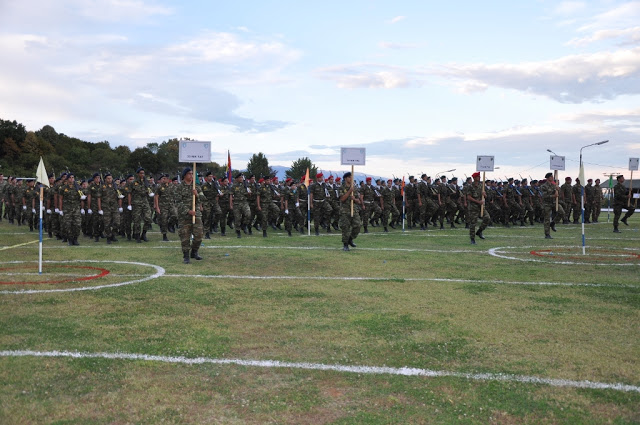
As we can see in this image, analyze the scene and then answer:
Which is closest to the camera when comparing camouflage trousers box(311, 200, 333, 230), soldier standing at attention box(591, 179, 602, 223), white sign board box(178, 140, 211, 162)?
white sign board box(178, 140, 211, 162)

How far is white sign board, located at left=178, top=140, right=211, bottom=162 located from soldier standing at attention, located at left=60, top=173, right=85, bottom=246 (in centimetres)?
456

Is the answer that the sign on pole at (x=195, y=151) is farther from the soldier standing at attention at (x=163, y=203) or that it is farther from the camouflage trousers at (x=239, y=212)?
the camouflage trousers at (x=239, y=212)

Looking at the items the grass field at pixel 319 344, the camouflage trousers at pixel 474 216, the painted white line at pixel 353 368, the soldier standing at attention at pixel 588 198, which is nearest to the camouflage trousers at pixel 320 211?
the camouflage trousers at pixel 474 216

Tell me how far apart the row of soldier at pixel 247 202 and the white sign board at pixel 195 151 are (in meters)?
4.20

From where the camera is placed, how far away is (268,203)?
19.9 metres

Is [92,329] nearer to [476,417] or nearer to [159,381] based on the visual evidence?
[159,381]

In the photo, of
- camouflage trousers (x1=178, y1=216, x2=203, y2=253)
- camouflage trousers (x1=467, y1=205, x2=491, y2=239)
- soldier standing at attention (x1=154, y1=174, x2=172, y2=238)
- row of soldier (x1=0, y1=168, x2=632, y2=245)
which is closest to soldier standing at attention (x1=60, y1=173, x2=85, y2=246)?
row of soldier (x1=0, y1=168, x2=632, y2=245)

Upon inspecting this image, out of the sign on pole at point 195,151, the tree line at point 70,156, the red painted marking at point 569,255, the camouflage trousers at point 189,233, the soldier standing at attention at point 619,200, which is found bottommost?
the red painted marking at point 569,255

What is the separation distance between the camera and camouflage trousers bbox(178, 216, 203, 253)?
12.4m

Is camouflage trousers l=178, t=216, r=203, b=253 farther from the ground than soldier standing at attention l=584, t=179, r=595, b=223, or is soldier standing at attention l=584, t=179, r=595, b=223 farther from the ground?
soldier standing at attention l=584, t=179, r=595, b=223

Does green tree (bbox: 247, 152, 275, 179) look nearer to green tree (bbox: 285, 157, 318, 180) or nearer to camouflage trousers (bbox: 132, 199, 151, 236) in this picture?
green tree (bbox: 285, 157, 318, 180)

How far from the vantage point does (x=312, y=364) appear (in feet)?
17.4

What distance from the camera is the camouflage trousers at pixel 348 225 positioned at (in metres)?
15.0

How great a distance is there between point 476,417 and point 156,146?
80.5m
